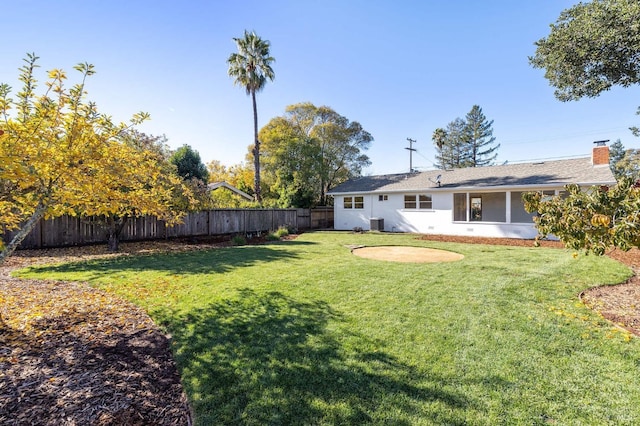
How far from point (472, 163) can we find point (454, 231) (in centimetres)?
3553

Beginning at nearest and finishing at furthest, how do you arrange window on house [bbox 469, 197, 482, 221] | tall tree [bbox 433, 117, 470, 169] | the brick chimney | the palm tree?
the brick chimney < the palm tree < window on house [bbox 469, 197, 482, 221] < tall tree [bbox 433, 117, 470, 169]

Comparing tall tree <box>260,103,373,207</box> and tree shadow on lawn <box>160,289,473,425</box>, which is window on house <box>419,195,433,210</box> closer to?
tall tree <box>260,103,373,207</box>

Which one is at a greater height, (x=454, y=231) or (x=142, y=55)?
(x=142, y=55)

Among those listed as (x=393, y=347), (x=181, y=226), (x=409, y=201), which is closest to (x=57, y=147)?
(x=393, y=347)

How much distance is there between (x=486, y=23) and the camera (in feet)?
36.0

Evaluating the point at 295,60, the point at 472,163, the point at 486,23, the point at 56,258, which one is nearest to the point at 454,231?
the point at 486,23

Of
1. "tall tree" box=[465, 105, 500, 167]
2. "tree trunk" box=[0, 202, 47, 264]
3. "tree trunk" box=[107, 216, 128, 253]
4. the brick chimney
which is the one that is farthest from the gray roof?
"tall tree" box=[465, 105, 500, 167]

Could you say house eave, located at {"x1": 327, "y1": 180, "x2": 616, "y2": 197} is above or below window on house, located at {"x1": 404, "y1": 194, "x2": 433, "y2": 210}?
above

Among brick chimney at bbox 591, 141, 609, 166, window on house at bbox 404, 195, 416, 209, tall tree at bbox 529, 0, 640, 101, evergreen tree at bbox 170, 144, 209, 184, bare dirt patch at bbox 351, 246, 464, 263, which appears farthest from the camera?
evergreen tree at bbox 170, 144, 209, 184

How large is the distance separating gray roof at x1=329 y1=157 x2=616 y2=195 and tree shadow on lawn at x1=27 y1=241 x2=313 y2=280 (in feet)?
37.6

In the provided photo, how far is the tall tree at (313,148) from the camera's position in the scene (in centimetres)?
2573

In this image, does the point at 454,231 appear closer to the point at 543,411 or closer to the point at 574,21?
the point at 574,21

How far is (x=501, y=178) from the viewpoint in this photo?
52.5 ft

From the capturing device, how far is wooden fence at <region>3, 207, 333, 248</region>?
10531 millimetres
